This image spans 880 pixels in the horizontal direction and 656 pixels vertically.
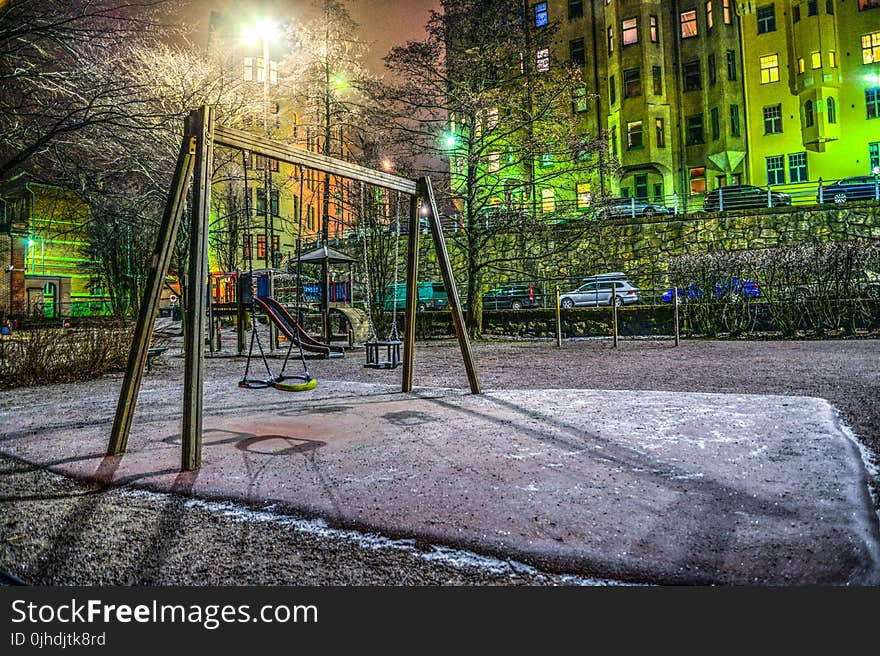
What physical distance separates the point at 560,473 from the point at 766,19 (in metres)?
45.7

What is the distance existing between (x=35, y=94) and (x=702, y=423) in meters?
10.1

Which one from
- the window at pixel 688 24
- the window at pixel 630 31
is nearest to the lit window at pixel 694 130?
the window at pixel 688 24

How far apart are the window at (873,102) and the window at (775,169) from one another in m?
5.29

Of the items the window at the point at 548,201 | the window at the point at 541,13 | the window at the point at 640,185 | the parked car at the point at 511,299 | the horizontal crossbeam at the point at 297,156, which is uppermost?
the window at the point at 541,13

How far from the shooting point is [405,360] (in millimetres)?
6438

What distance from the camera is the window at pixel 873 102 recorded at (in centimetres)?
3425

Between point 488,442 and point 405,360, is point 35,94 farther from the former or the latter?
point 488,442

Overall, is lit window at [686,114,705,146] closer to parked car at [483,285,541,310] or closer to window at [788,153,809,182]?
window at [788,153,809,182]

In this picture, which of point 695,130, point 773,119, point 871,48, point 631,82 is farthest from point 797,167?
point 631,82

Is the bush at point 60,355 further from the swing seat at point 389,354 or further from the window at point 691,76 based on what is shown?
the window at point 691,76

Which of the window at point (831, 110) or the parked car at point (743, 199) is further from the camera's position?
the window at point (831, 110)

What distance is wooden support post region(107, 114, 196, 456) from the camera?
371cm

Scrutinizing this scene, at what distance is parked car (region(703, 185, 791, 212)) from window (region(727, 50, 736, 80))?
14.1 metres

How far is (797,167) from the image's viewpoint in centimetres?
3625
